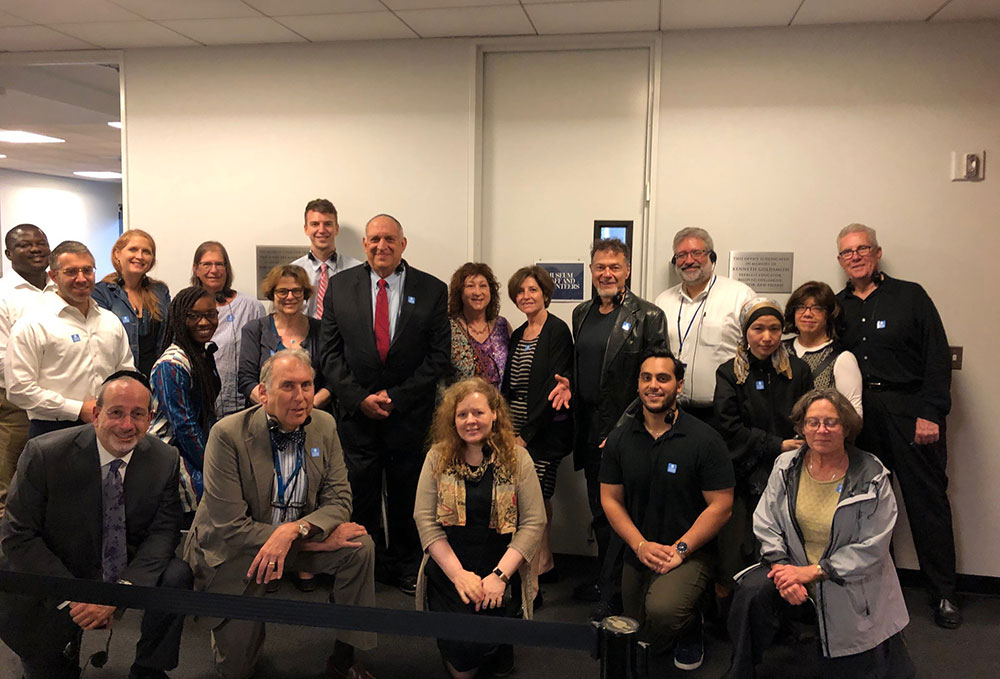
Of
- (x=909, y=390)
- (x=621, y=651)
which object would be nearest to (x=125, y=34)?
(x=621, y=651)

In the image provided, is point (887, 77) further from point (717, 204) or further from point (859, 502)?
point (859, 502)

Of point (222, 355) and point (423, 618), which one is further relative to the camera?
point (222, 355)

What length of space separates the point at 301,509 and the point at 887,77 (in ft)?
11.1

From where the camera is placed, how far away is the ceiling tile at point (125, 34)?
379 cm

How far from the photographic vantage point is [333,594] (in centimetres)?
260

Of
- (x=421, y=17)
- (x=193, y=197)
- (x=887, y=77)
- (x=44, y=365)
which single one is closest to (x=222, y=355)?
(x=44, y=365)

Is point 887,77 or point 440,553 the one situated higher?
point 887,77

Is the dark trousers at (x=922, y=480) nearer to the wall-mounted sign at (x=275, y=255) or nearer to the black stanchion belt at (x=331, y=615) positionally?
the black stanchion belt at (x=331, y=615)

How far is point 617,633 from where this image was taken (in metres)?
1.55

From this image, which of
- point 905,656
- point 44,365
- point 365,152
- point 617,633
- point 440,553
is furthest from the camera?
point 365,152

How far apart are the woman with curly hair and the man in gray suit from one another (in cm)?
92

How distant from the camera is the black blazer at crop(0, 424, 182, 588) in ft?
7.53

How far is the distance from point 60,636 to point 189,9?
111 inches

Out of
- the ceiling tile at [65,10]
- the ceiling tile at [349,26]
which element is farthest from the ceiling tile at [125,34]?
the ceiling tile at [349,26]
